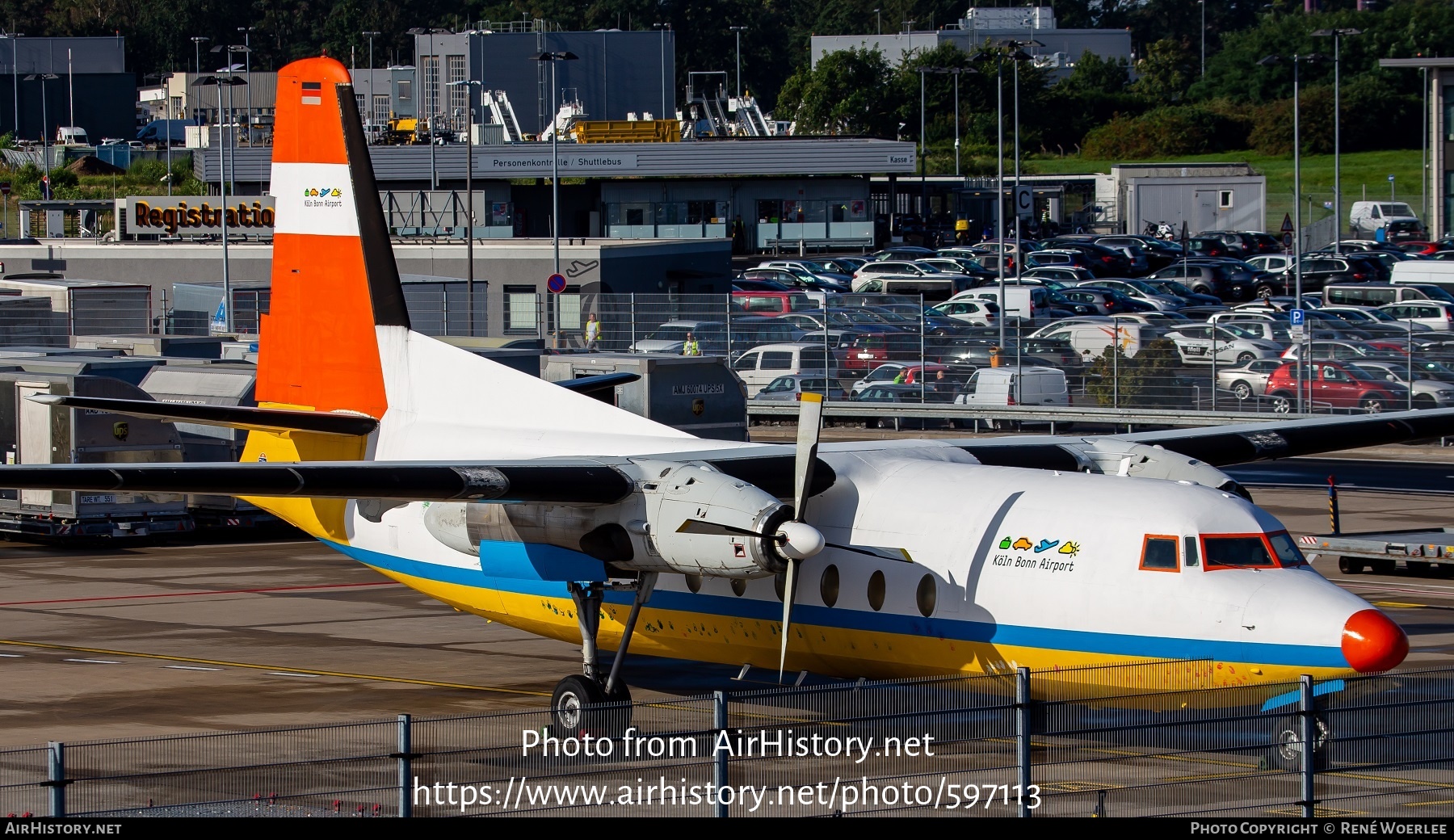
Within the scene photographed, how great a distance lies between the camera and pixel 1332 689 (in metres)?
14.2

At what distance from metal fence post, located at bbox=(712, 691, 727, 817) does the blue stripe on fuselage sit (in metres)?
4.62

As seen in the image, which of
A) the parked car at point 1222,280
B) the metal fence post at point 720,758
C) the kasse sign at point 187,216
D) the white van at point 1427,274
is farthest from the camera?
the parked car at point 1222,280

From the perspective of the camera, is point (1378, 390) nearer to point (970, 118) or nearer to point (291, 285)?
point (291, 285)

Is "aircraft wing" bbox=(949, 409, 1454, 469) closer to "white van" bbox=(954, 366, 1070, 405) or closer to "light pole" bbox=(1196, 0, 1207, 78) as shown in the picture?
"white van" bbox=(954, 366, 1070, 405)

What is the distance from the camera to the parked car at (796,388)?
47.8 metres

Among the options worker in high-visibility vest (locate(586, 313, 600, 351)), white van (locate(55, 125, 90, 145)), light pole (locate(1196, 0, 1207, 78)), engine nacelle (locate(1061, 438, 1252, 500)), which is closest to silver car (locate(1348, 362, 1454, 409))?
worker in high-visibility vest (locate(586, 313, 600, 351))

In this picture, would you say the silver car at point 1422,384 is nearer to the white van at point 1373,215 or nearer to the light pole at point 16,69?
the white van at point 1373,215

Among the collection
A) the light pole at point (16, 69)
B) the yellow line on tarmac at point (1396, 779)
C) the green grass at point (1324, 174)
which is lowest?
the yellow line on tarmac at point (1396, 779)

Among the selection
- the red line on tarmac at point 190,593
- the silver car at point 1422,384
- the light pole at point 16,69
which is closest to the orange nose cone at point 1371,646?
the red line on tarmac at point 190,593

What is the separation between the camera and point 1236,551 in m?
15.2

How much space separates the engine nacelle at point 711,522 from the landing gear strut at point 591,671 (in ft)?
2.98

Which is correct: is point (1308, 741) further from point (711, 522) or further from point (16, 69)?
point (16, 69)

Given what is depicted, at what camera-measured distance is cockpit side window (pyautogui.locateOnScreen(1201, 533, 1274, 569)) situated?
1516 centimetres

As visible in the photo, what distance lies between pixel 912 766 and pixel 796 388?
35.3 meters
